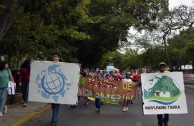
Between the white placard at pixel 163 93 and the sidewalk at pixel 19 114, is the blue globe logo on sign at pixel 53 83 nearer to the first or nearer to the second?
the sidewalk at pixel 19 114

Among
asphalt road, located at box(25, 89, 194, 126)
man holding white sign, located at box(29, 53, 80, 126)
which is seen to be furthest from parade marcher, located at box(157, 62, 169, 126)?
man holding white sign, located at box(29, 53, 80, 126)

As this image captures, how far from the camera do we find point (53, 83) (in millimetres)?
11102

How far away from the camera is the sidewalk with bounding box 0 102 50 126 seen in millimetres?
11056

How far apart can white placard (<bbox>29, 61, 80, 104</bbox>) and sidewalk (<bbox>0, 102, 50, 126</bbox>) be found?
88 centimetres

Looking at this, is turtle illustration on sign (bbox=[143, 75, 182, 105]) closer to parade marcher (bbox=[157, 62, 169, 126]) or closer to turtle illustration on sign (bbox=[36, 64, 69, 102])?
parade marcher (bbox=[157, 62, 169, 126])

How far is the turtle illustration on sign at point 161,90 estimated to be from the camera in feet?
34.5

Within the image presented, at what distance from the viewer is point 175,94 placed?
10508 millimetres

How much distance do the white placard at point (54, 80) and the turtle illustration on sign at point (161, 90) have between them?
6.49 feet

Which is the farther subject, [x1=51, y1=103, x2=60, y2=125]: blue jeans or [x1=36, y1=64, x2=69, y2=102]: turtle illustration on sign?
[x1=36, y1=64, x2=69, y2=102]: turtle illustration on sign

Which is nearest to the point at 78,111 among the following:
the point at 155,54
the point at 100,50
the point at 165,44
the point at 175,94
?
the point at 175,94

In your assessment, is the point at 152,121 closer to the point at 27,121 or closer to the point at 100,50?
the point at 27,121

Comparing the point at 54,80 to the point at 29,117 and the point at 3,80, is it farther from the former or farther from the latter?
the point at 29,117

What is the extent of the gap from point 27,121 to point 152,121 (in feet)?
12.5

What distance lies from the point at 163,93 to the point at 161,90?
100 millimetres
